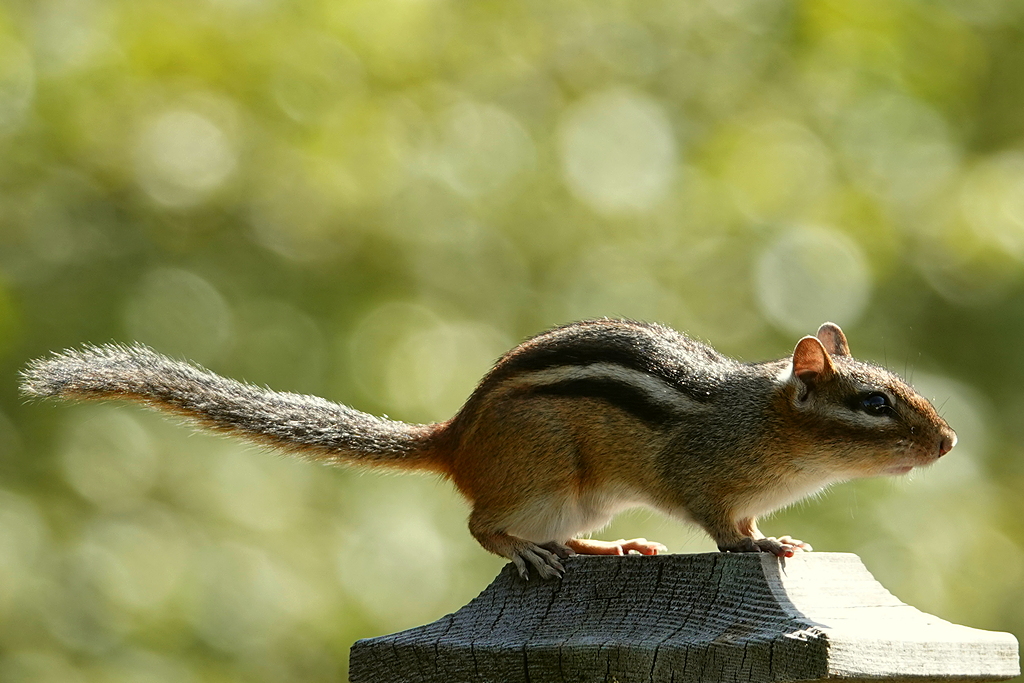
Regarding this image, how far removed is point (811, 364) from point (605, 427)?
0.78 meters

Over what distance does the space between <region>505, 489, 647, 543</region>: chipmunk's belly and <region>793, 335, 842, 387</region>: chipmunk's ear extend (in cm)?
71

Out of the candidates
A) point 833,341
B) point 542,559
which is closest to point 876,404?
point 833,341

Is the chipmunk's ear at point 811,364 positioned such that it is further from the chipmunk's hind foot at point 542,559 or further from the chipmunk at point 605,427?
the chipmunk's hind foot at point 542,559

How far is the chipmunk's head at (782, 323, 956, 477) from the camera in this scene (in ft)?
12.5

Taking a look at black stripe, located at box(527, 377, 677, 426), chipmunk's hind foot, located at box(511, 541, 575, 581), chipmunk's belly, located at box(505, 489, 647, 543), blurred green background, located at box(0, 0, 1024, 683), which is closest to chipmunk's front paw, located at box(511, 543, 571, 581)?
chipmunk's hind foot, located at box(511, 541, 575, 581)

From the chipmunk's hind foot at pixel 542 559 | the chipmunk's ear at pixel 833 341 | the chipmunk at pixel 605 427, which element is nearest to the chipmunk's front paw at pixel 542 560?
the chipmunk's hind foot at pixel 542 559

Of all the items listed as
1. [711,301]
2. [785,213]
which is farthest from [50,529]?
[785,213]

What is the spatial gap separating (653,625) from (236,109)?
16.9ft

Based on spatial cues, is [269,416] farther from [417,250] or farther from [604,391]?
[417,250]

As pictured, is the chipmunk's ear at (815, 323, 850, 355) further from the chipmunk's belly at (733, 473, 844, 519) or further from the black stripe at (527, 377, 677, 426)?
the black stripe at (527, 377, 677, 426)

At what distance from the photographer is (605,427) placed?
3684 mm

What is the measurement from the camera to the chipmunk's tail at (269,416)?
154 inches

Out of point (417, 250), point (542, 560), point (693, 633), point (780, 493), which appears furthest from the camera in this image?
point (417, 250)

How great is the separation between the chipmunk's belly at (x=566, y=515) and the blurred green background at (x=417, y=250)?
7.07ft
